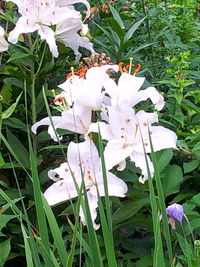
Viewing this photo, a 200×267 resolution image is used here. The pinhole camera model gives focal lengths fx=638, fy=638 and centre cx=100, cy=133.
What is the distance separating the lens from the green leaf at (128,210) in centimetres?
173

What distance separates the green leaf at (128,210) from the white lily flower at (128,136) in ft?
0.62

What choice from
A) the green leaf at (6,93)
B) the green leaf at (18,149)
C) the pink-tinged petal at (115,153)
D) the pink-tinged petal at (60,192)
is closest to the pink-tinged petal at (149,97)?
the pink-tinged petal at (115,153)

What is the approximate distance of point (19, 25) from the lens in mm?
1858

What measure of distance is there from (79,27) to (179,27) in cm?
116

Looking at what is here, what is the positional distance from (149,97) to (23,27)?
0.47 meters

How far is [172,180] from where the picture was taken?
1.85m

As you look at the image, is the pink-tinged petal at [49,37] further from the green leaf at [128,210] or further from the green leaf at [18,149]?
the green leaf at [128,210]

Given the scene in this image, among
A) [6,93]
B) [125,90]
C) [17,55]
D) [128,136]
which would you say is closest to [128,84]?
[125,90]

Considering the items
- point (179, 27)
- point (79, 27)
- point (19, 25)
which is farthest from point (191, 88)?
point (19, 25)

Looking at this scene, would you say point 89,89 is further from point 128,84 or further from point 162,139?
point 162,139

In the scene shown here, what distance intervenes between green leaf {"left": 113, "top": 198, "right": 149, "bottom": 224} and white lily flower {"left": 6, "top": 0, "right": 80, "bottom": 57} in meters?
0.50

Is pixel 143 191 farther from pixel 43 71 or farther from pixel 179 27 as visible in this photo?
pixel 179 27

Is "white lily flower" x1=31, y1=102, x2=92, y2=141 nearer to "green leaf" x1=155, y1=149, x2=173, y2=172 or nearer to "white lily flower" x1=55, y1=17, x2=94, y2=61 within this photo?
"green leaf" x1=155, y1=149, x2=173, y2=172

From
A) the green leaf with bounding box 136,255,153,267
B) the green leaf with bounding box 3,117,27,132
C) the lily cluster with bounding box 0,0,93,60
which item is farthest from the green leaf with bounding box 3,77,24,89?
the green leaf with bounding box 136,255,153,267
